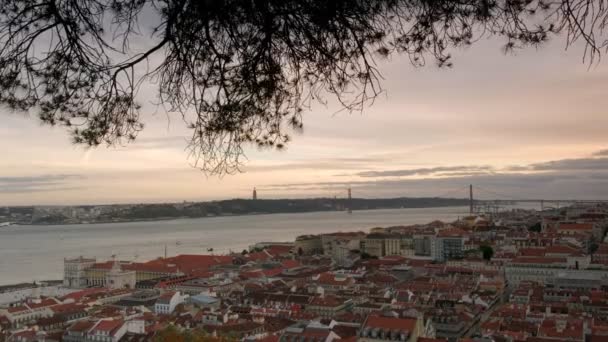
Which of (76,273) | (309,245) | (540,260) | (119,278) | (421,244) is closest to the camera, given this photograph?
(540,260)

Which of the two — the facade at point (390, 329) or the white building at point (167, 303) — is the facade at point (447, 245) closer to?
the white building at point (167, 303)

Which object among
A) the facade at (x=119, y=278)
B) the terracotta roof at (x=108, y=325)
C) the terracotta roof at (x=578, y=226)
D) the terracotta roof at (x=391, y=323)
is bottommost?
the facade at (x=119, y=278)

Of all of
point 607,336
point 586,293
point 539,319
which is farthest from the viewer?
point 586,293

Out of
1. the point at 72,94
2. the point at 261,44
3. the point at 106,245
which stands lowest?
the point at 106,245

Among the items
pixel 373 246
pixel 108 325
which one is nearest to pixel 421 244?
pixel 373 246

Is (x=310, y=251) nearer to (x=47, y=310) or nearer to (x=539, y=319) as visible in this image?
(x=47, y=310)

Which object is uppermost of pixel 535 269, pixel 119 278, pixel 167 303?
pixel 535 269

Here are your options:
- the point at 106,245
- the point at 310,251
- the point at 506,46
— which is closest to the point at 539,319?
the point at 506,46

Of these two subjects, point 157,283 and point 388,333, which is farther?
point 157,283

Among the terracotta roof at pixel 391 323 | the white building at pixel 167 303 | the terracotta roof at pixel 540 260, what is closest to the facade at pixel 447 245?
the terracotta roof at pixel 540 260

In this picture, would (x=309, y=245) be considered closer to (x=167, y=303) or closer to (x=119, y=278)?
(x=119, y=278)

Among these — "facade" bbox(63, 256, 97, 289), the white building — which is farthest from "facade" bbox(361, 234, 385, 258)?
the white building
